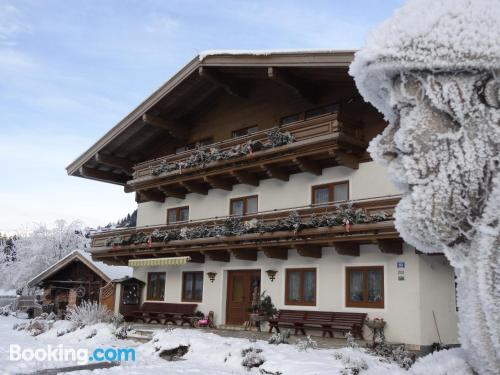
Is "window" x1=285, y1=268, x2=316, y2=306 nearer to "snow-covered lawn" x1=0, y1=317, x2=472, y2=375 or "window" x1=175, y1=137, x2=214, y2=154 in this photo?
"snow-covered lawn" x1=0, y1=317, x2=472, y2=375

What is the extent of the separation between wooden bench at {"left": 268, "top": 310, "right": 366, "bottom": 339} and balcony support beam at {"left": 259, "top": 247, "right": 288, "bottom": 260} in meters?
1.89

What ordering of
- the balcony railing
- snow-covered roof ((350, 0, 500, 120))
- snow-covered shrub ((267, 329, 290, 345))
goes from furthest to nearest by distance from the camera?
1. the balcony railing
2. snow-covered shrub ((267, 329, 290, 345))
3. snow-covered roof ((350, 0, 500, 120))

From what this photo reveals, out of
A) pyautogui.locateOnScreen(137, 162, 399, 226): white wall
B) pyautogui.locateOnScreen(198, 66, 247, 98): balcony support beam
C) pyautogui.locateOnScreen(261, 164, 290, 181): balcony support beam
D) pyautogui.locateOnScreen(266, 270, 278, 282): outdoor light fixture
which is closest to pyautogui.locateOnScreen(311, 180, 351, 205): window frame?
pyautogui.locateOnScreen(137, 162, 399, 226): white wall

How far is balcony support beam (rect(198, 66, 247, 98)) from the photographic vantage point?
1952 cm

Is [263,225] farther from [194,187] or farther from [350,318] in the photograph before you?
[194,187]

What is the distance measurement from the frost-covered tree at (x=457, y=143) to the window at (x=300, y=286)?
15.9 meters

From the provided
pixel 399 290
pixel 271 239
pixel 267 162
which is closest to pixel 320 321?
pixel 399 290

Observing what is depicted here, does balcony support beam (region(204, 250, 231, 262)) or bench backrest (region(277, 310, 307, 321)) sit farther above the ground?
balcony support beam (region(204, 250, 231, 262))

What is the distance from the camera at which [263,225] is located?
17547 millimetres

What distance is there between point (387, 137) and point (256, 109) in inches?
732

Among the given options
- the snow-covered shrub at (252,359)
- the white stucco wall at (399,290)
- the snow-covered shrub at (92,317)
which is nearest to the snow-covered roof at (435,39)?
the snow-covered shrub at (252,359)

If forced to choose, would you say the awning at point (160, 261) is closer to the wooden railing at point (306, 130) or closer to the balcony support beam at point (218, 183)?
the balcony support beam at point (218, 183)

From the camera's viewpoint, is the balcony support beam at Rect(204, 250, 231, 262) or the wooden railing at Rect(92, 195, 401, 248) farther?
the balcony support beam at Rect(204, 250, 231, 262)

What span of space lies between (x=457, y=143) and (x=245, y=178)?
689 inches
